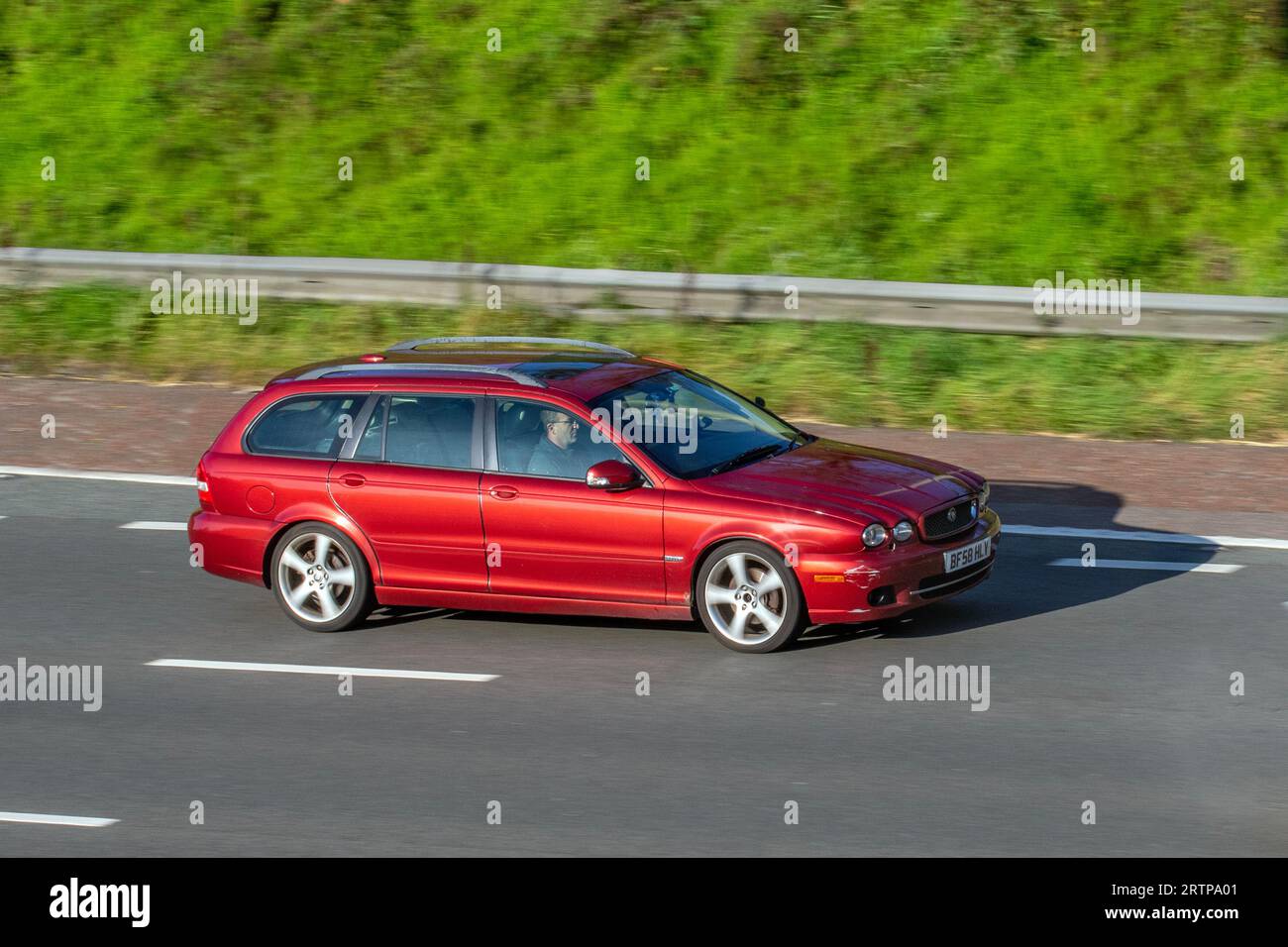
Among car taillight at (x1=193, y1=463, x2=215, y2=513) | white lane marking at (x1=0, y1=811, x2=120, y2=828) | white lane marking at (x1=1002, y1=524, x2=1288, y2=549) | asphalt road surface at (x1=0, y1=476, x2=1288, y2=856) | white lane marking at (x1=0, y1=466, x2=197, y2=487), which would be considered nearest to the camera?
asphalt road surface at (x1=0, y1=476, x2=1288, y2=856)

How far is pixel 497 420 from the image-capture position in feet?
33.3

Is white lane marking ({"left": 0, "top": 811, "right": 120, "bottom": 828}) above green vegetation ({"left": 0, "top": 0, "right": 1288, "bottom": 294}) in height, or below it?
below

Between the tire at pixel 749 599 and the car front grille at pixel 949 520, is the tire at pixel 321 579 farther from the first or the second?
the car front grille at pixel 949 520

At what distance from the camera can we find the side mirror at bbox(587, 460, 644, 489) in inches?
379

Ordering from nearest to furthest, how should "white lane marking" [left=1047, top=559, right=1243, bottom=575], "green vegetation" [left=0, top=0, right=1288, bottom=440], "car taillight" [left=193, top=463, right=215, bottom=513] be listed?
"car taillight" [left=193, top=463, right=215, bottom=513], "white lane marking" [left=1047, top=559, right=1243, bottom=575], "green vegetation" [left=0, top=0, right=1288, bottom=440]

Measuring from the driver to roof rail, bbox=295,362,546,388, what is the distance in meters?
0.23

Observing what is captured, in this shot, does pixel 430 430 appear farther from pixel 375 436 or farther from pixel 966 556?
pixel 966 556

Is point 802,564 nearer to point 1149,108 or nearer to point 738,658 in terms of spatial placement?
point 738,658

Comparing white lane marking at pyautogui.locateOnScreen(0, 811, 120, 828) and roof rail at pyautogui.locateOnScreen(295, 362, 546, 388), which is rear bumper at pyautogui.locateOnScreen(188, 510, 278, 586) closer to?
roof rail at pyautogui.locateOnScreen(295, 362, 546, 388)

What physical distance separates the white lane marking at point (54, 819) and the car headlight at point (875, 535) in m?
4.01

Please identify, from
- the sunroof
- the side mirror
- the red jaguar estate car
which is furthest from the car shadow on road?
the sunroof

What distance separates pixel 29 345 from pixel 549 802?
12268mm

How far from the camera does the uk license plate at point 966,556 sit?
9547mm

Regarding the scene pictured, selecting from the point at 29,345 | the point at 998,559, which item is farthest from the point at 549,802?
the point at 29,345
